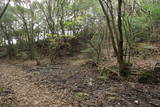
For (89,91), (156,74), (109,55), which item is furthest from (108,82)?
(109,55)

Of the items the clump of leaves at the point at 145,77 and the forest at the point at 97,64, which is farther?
the clump of leaves at the point at 145,77

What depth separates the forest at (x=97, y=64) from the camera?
4.52 m

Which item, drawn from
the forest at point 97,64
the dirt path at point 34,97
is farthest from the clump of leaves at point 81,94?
the dirt path at point 34,97

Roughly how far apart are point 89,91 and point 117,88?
3.20ft

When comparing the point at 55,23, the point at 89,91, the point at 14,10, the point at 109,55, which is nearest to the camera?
the point at 89,91

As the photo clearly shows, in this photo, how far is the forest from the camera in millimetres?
4523

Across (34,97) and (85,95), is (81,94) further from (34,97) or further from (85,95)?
(34,97)

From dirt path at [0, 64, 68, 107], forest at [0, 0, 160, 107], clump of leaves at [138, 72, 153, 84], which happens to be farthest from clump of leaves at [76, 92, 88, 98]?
clump of leaves at [138, 72, 153, 84]

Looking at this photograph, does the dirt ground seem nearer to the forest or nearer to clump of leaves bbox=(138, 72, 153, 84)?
the forest

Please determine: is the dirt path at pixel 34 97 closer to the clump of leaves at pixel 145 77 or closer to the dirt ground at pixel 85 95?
the dirt ground at pixel 85 95

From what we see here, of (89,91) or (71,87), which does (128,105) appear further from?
(71,87)

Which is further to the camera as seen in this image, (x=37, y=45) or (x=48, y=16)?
(x=37, y=45)

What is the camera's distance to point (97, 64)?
985 centimetres

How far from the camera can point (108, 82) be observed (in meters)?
6.04
